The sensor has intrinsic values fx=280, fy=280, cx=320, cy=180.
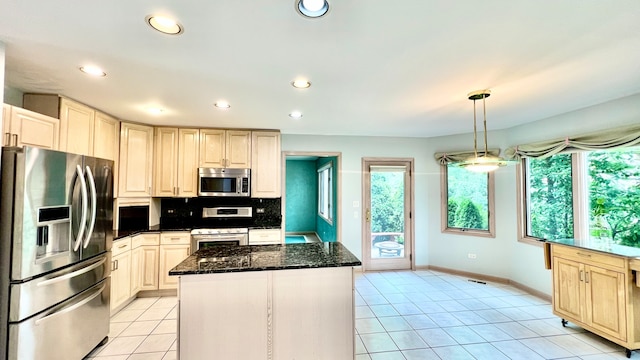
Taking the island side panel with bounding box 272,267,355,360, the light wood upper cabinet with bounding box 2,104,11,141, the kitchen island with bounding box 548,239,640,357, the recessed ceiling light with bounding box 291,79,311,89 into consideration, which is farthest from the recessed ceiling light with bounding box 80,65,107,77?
the kitchen island with bounding box 548,239,640,357

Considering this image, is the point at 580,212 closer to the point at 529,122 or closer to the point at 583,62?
the point at 529,122

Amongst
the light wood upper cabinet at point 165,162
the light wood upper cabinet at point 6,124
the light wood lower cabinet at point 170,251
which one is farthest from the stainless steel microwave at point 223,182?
the light wood upper cabinet at point 6,124

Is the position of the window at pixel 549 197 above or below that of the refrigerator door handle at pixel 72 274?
above

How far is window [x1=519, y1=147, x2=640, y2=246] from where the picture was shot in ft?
9.73

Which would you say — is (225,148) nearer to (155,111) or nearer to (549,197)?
(155,111)

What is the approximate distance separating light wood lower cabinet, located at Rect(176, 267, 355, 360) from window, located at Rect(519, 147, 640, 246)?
3.07 meters

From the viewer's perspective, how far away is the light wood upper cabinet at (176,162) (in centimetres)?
414

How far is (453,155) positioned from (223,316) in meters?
4.21

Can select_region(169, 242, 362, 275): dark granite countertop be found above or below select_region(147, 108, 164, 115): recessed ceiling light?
below

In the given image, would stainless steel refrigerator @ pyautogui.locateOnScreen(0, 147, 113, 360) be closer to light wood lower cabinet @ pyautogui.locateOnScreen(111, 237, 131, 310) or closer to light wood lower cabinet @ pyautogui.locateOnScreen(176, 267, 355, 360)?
light wood lower cabinet @ pyautogui.locateOnScreen(111, 237, 131, 310)

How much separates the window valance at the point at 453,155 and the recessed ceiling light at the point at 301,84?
10.6 feet

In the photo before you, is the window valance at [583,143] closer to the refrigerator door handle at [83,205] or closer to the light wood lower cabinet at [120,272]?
the refrigerator door handle at [83,205]

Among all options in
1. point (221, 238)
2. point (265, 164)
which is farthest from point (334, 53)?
point (221, 238)

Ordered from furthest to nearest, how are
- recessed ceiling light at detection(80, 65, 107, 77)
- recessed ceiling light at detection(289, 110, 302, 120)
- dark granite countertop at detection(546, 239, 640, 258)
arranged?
recessed ceiling light at detection(289, 110, 302, 120), dark granite countertop at detection(546, 239, 640, 258), recessed ceiling light at detection(80, 65, 107, 77)
